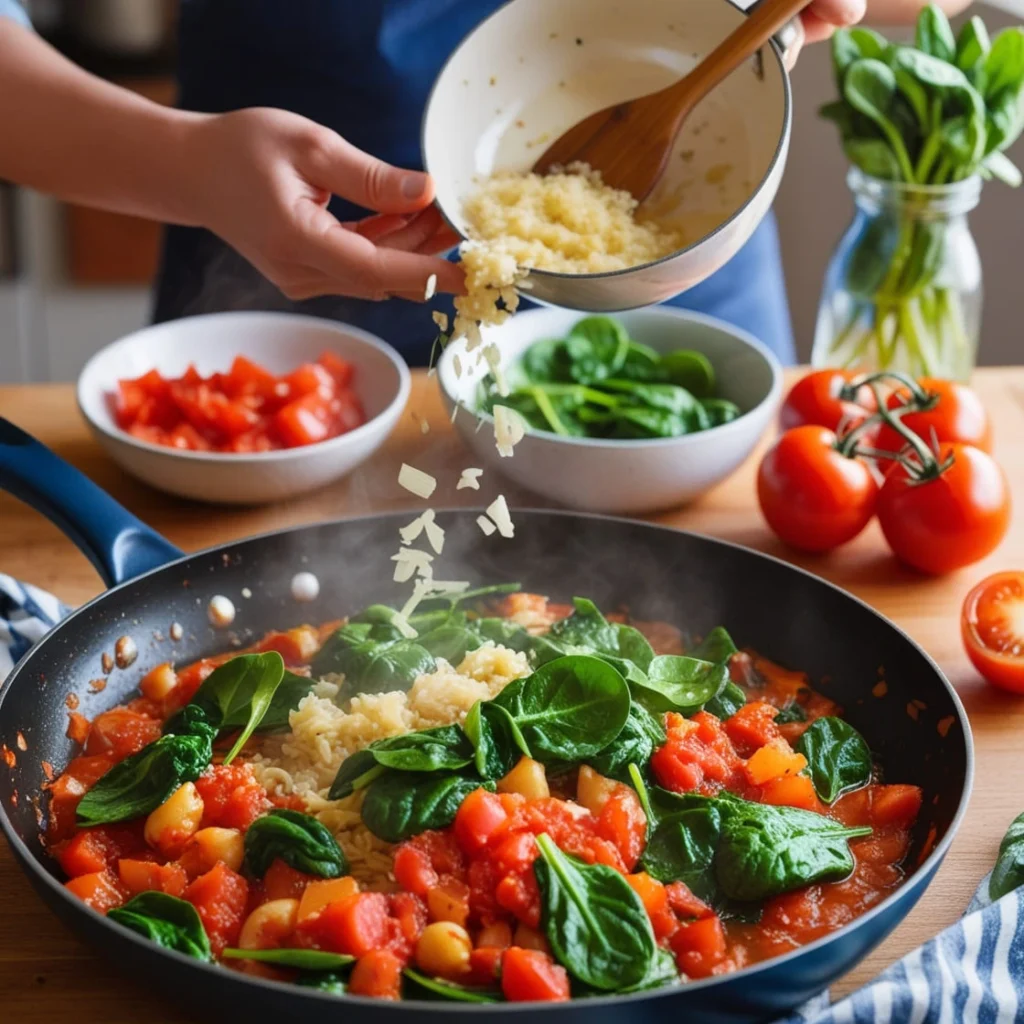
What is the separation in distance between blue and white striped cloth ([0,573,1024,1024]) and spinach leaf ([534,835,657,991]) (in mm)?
202

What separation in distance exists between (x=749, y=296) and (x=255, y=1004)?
2.68m

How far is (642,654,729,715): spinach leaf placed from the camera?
6.79 ft

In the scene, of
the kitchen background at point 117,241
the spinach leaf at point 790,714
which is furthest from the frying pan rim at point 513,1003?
the kitchen background at point 117,241

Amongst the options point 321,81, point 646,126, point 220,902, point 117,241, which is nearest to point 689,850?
point 220,902

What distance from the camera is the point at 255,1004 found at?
1.42m

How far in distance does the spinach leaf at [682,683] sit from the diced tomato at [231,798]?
0.60 meters

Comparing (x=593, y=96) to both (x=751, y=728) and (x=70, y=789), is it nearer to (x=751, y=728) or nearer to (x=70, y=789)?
(x=751, y=728)

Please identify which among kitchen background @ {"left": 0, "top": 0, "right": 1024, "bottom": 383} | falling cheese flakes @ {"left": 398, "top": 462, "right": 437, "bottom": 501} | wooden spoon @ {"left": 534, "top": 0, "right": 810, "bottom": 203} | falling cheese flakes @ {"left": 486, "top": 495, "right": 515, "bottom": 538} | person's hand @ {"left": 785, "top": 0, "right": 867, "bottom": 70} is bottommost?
kitchen background @ {"left": 0, "top": 0, "right": 1024, "bottom": 383}

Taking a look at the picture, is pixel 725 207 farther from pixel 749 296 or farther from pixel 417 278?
pixel 749 296

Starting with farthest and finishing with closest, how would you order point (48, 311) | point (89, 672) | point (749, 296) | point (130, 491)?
point (48, 311) < point (749, 296) < point (130, 491) < point (89, 672)

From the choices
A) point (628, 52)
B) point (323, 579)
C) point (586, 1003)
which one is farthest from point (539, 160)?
point (586, 1003)

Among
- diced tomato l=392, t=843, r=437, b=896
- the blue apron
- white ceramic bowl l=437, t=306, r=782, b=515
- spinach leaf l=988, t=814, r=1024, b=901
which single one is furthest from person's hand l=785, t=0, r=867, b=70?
diced tomato l=392, t=843, r=437, b=896

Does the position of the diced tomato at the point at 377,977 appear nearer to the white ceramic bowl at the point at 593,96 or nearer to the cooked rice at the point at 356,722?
the cooked rice at the point at 356,722

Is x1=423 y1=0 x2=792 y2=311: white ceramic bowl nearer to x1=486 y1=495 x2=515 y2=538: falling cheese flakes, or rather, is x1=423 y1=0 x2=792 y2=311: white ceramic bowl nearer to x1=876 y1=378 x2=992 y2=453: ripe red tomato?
x1=486 y1=495 x2=515 y2=538: falling cheese flakes
